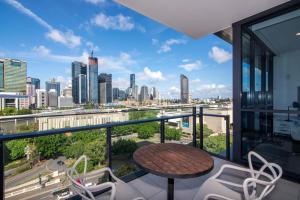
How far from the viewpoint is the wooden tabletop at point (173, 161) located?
1276 mm

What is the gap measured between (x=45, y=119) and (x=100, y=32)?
21.4 m

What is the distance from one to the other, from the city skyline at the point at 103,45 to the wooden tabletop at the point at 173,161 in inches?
490

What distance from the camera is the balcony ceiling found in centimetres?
245

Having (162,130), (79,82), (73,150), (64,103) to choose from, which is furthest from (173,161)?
(79,82)

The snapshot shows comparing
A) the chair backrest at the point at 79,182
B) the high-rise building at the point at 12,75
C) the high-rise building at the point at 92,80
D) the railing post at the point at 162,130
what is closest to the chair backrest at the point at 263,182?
the chair backrest at the point at 79,182

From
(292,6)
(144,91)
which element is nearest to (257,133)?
(292,6)

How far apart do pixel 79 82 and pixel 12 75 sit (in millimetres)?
8120

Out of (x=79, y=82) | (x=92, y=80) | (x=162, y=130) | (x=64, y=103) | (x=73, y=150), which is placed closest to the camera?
(x=73, y=150)

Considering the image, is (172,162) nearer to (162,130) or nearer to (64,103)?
(162,130)

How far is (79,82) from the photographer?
20.5 metres

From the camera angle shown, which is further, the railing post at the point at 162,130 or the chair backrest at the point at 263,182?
the railing post at the point at 162,130

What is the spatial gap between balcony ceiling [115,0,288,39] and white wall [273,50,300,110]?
3.29ft

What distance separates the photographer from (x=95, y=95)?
16969 millimetres

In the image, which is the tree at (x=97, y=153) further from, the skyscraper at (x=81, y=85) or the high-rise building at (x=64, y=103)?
the skyscraper at (x=81, y=85)
